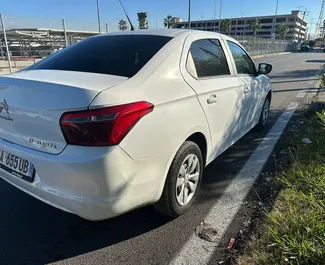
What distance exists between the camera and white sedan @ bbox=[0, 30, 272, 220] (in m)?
1.90

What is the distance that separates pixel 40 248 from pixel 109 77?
149 centimetres

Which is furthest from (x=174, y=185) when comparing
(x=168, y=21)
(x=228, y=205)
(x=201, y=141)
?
(x=168, y=21)

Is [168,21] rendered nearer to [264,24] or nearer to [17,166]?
[264,24]

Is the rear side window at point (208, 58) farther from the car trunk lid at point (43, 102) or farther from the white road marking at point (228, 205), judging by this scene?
the white road marking at point (228, 205)

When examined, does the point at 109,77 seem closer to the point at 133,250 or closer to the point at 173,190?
the point at 173,190

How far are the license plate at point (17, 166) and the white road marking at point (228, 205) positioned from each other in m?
1.27

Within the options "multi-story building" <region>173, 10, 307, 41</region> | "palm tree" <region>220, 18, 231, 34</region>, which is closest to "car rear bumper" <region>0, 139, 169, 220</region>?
"palm tree" <region>220, 18, 231, 34</region>

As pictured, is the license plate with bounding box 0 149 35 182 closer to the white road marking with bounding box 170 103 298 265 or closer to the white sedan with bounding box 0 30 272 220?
the white sedan with bounding box 0 30 272 220

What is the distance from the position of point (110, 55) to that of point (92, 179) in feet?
4.11

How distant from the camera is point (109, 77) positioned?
2.24 meters

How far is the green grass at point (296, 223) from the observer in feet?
6.58

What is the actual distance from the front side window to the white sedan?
2.93ft

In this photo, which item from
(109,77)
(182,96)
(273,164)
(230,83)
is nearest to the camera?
(109,77)

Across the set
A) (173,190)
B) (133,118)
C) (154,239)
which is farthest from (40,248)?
(133,118)
